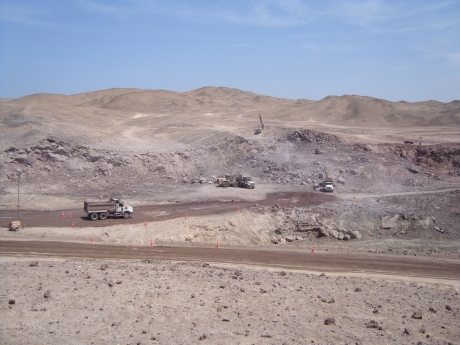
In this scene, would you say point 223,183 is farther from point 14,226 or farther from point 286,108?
point 286,108

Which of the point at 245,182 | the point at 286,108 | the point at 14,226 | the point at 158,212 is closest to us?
the point at 14,226

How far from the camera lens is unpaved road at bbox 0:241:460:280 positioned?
77.4 feet

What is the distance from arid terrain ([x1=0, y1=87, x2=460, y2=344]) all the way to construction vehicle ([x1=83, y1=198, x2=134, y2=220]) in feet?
2.43

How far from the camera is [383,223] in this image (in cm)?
3541

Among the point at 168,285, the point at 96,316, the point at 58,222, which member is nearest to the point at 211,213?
the point at 58,222

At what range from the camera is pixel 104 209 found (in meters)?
32.5

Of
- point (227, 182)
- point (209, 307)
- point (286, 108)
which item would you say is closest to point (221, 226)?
point (227, 182)

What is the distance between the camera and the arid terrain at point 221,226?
45.8 ft

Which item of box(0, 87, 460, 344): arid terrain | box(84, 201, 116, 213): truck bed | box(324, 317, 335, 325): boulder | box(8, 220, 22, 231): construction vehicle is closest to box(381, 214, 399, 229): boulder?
box(0, 87, 460, 344): arid terrain

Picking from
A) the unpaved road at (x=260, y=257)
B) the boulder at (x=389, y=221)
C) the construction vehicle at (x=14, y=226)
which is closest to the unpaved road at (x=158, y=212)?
the construction vehicle at (x=14, y=226)

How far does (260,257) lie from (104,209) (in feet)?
43.2

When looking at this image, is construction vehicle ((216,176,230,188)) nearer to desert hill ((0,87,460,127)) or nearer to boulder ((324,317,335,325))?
boulder ((324,317,335,325))

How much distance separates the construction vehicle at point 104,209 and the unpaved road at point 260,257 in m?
5.70

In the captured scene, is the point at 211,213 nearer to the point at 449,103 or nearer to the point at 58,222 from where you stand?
the point at 58,222
